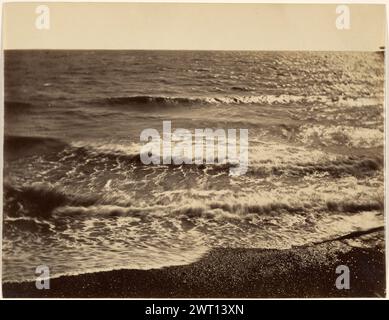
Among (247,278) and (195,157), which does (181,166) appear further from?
(247,278)

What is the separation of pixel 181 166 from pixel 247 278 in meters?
0.48

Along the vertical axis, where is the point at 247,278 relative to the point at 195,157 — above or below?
below

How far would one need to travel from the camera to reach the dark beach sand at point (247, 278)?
1460mm

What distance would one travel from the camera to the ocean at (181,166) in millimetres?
1465

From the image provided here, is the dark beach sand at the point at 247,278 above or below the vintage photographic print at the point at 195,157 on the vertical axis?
below

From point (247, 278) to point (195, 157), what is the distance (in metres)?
0.48

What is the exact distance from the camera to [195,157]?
153cm

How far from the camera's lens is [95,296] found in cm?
146

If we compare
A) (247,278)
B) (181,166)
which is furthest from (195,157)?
(247,278)

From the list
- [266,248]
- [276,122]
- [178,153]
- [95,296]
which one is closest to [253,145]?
[276,122]

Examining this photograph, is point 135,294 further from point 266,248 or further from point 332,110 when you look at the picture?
point 332,110

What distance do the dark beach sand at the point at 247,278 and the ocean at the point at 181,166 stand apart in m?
0.03

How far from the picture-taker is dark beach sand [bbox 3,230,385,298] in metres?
1.46
